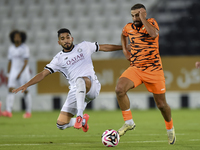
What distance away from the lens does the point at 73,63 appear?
6.16 meters

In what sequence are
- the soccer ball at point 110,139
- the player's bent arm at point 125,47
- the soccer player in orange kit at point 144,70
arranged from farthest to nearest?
the player's bent arm at point 125,47, the soccer player in orange kit at point 144,70, the soccer ball at point 110,139

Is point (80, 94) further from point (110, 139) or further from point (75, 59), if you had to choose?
point (110, 139)

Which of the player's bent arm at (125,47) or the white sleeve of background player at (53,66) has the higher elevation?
the player's bent arm at (125,47)

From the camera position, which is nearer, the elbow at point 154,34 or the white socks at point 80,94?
the elbow at point 154,34

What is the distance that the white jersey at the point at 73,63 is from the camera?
6133mm

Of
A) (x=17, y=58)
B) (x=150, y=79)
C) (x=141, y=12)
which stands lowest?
(x=150, y=79)

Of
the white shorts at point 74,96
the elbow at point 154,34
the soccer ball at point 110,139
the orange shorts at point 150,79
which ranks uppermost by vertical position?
the elbow at point 154,34

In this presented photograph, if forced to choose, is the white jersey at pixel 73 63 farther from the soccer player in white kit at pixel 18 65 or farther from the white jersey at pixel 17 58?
the white jersey at pixel 17 58

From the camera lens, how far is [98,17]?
16.5m

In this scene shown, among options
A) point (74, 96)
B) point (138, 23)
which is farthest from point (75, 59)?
point (138, 23)

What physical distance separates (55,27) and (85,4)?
4.83ft

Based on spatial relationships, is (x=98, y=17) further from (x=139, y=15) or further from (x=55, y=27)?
(x=139, y=15)

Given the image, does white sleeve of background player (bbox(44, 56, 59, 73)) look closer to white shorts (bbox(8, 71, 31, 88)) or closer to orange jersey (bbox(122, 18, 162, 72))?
orange jersey (bbox(122, 18, 162, 72))

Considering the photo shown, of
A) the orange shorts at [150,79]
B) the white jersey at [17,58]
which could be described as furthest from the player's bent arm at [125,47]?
the white jersey at [17,58]
